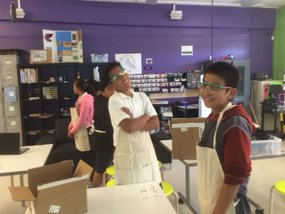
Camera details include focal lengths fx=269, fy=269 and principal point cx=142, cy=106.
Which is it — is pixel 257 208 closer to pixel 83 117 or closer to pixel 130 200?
pixel 130 200

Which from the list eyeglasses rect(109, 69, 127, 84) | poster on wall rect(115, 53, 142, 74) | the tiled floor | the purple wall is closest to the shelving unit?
the purple wall

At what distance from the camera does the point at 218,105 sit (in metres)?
1.27

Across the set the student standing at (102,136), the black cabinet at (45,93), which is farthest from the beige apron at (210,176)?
the black cabinet at (45,93)

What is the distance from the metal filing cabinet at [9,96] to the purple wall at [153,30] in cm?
50

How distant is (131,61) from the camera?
6.00 m

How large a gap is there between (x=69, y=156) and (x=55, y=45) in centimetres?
246

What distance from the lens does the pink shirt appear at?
3.26 m

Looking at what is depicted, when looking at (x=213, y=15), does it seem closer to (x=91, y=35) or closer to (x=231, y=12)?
(x=231, y=12)

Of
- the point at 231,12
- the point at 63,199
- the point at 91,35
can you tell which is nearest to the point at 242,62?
the point at 231,12

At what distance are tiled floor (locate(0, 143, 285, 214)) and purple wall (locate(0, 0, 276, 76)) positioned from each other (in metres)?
2.84

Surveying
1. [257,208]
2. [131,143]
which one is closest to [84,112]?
[131,143]

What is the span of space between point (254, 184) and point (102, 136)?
2.15 m

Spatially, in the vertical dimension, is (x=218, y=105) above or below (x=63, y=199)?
above

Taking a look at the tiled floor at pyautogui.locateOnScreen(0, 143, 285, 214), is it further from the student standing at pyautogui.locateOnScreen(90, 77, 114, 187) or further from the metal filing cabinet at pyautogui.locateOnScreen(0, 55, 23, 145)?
the metal filing cabinet at pyautogui.locateOnScreen(0, 55, 23, 145)
